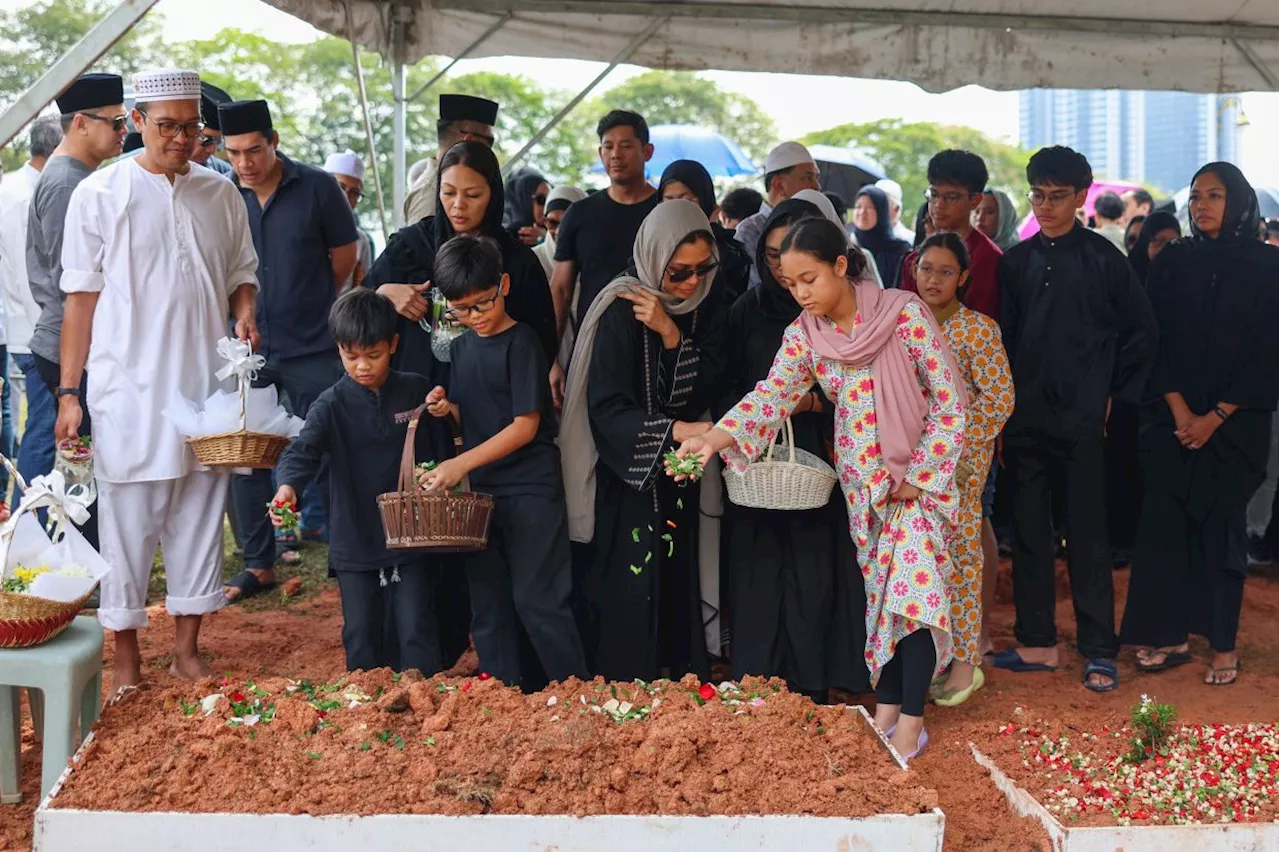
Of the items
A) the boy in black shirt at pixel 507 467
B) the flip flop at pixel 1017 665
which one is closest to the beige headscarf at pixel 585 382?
the boy in black shirt at pixel 507 467

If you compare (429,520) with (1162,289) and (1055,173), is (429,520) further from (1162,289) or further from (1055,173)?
(1162,289)

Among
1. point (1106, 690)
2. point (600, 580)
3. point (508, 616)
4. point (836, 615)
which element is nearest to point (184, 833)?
point (508, 616)

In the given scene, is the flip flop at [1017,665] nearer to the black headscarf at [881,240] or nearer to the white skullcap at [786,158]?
the white skullcap at [786,158]

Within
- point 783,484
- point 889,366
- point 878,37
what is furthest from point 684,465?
point 878,37

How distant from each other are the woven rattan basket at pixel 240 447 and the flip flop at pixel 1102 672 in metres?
3.39

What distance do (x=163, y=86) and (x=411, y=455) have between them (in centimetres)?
159

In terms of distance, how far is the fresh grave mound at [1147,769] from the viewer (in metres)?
3.94

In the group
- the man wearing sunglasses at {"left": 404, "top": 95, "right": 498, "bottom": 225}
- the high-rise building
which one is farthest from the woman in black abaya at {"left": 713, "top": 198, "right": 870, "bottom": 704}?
the high-rise building

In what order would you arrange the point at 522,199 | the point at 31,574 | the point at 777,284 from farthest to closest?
the point at 522,199 → the point at 777,284 → the point at 31,574

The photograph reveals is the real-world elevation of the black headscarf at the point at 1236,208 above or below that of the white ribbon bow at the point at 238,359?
above

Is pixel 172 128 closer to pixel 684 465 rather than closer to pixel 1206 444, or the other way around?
pixel 684 465

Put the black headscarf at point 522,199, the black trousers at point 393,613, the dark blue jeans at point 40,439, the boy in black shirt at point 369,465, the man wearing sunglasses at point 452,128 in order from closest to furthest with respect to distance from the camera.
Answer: the boy in black shirt at point 369,465 < the black trousers at point 393,613 < the man wearing sunglasses at point 452,128 < the dark blue jeans at point 40,439 < the black headscarf at point 522,199

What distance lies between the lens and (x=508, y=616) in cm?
482

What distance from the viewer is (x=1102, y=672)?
5.58 meters
